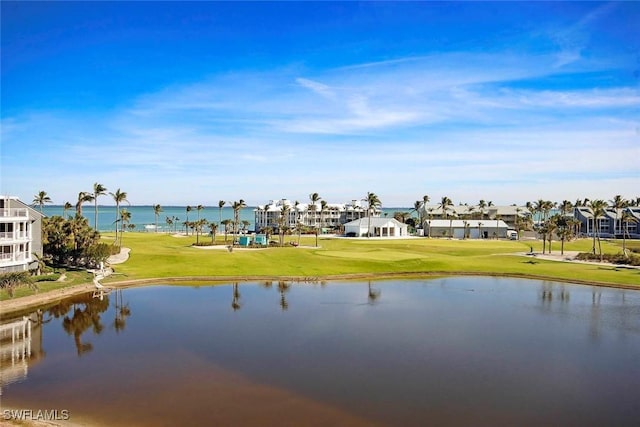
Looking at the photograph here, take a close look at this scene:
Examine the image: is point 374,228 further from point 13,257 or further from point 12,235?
point 13,257

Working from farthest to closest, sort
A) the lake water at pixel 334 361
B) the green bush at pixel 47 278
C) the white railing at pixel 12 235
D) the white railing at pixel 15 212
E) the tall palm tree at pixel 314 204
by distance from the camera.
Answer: the tall palm tree at pixel 314 204
the green bush at pixel 47 278
the white railing at pixel 15 212
the white railing at pixel 12 235
the lake water at pixel 334 361

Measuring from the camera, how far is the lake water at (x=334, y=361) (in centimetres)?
2467

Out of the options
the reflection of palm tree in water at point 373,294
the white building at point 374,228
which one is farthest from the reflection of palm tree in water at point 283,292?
the white building at point 374,228

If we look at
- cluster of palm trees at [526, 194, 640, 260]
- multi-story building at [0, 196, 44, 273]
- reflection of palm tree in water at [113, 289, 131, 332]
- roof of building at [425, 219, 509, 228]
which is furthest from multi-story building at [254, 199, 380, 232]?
reflection of palm tree in water at [113, 289, 131, 332]

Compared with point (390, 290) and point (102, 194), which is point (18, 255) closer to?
point (102, 194)

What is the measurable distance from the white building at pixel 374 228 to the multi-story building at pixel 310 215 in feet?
70.9

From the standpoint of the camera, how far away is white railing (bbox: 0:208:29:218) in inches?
2078

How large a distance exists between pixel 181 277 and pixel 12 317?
22.7 m

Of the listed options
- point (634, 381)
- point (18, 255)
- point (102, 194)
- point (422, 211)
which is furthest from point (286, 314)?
point (422, 211)

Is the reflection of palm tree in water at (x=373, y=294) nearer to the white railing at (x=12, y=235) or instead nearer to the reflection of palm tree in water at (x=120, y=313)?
the reflection of palm tree in water at (x=120, y=313)

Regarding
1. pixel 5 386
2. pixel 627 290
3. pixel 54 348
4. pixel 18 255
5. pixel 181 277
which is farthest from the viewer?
pixel 181 277

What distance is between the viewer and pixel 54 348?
34.9 m

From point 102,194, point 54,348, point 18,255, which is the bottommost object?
point 54,348

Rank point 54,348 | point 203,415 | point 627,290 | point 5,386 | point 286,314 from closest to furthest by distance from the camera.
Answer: point 203,415 → point 5,386 → point 54,348 → point 286,314 → point 627,290
